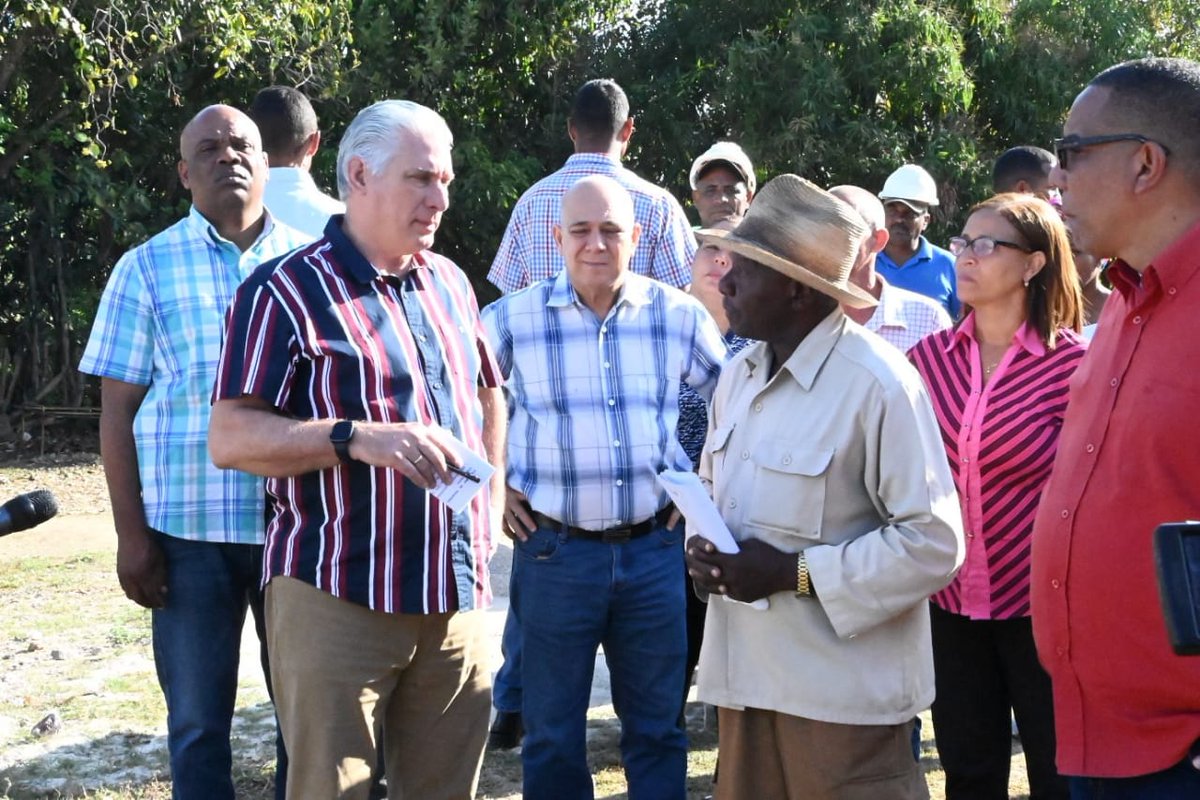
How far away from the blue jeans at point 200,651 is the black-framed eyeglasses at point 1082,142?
8.57 ft

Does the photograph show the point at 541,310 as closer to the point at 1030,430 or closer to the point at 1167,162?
the point at 1030,430

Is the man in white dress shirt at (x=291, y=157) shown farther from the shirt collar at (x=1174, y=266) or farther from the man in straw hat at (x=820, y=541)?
the shirt collar at (x=1174, y=266)

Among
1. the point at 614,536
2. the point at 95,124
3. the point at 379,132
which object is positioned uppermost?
the point at 95,124

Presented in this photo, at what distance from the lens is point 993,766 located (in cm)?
411

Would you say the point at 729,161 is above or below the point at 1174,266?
above

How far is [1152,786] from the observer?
8.30 feet

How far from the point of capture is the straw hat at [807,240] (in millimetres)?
3301

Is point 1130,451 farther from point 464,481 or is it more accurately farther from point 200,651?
point 200,651

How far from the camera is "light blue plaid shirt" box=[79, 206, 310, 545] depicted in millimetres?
4059

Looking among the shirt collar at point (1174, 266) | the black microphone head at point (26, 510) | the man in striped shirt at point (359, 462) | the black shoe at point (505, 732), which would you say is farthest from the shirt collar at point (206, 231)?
the shirt collar at point (1174, 266)

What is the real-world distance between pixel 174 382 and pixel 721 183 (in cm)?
309

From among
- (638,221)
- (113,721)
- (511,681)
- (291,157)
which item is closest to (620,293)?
(638,221)

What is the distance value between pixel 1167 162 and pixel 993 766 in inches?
86.5

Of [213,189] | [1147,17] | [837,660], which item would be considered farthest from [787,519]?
[1147,17]
